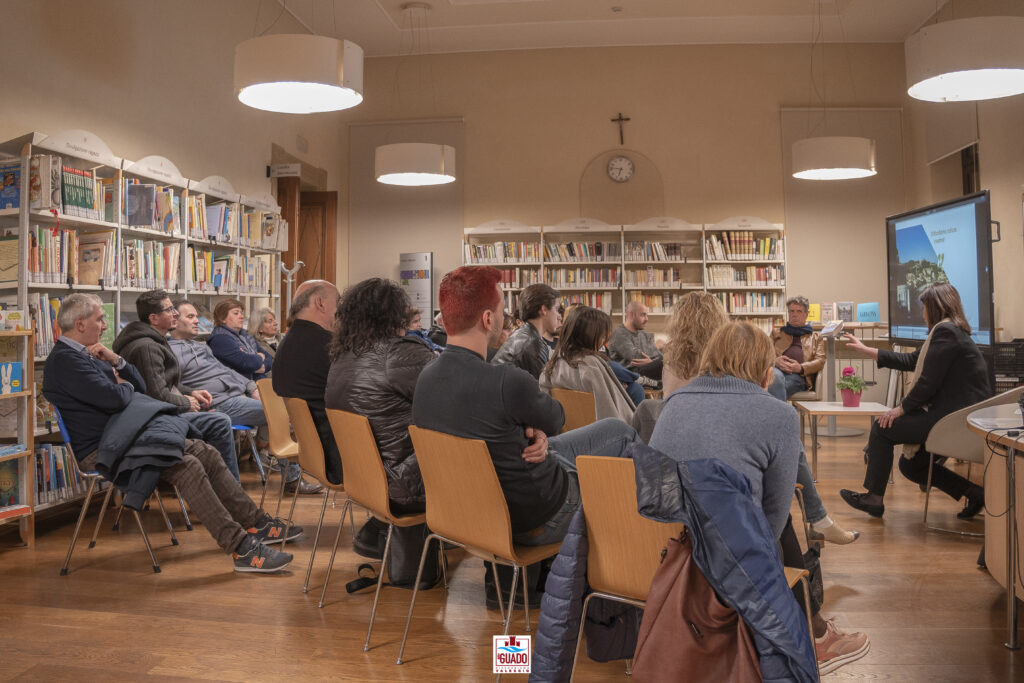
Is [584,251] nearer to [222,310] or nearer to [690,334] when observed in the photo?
[222,310]

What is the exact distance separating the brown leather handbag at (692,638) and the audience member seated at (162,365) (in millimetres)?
3323

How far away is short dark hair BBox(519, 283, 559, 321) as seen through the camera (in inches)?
171

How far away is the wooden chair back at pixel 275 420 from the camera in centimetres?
430

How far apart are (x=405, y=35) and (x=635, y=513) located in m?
9.04

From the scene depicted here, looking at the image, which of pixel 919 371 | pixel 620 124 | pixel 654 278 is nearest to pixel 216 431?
pixel 919 371

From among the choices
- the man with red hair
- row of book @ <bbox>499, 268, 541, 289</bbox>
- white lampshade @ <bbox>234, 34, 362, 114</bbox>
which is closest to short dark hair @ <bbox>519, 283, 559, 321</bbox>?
the man with red hair

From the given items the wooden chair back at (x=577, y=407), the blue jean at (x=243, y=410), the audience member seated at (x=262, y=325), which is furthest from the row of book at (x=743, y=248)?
the wooden chair back at (x=577, y=407)

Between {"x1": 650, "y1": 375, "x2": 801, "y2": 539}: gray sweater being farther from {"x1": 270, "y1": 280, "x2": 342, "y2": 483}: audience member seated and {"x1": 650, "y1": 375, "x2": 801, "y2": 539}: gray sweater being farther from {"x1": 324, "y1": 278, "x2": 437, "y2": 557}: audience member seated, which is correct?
{"x1": 270, "y1": 280, "x2": 342, "y2": 483}: audience member seated

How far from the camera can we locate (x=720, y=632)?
165 cm

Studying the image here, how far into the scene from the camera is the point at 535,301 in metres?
4.35

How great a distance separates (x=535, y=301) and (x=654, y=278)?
Result: 5554mm

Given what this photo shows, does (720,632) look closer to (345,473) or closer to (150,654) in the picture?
(345,473)

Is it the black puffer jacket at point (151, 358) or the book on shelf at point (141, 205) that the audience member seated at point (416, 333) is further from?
the book on shelf at point (141, 205)

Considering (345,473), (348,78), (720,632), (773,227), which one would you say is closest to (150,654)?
(345,473)
